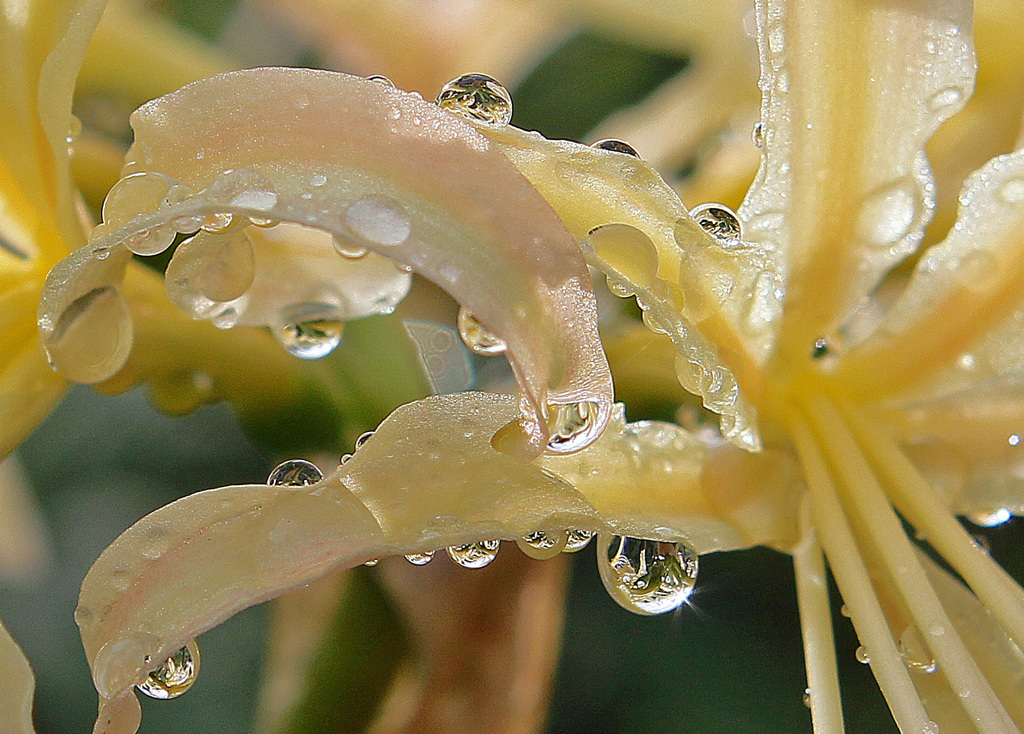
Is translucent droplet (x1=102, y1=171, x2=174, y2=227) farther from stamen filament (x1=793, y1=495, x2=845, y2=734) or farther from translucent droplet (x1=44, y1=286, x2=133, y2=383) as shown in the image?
stamen filament (x1=793, y1=495, x2=845, y2=734)

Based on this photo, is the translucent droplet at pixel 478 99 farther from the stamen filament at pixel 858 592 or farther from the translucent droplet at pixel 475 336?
the stamen filament at pixel 858 592

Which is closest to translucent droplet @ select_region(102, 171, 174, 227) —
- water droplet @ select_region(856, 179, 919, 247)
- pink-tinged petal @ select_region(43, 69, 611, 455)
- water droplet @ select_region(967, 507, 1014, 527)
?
pink-tinged petal @ select_region(43, 69, 611, 455)

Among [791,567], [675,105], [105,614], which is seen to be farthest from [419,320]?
[105,614]

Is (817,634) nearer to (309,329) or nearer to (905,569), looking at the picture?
(905,569)

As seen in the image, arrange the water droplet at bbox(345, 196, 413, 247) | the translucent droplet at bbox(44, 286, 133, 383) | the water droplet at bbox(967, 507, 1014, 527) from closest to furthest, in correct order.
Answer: the water droplet at bbox(345, 196, 413, 247) < the translucent droplet at bbox(44, 286, 133, 383) < the water droplet at bbox(967, 507, 1014, 527)

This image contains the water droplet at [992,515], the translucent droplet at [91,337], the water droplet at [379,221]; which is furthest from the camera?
the water droplet at [992,515]

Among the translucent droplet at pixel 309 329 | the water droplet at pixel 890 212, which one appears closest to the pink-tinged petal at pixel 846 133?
the water droplet at pixel 890 212
